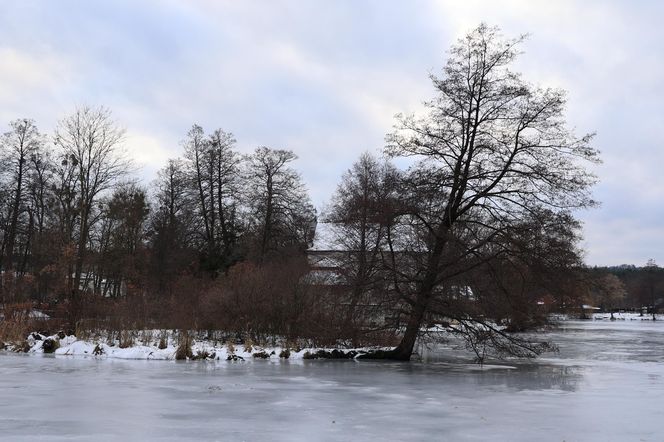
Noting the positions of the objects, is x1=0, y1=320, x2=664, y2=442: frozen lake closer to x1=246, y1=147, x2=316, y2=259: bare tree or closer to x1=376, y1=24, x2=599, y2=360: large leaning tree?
x1=376, y1=24, x2=599, y2=360: large leaning tree

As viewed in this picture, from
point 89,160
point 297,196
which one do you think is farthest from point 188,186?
point 89,160

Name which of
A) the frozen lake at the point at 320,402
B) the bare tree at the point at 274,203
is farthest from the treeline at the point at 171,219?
the frozen lake at the point at 320,402

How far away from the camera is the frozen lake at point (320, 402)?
971 centimetres

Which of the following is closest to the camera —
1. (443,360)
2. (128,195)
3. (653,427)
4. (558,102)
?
(653,427)

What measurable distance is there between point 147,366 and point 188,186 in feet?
110

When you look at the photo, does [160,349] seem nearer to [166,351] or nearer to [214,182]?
[166,351]

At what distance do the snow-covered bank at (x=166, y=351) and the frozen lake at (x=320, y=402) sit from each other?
1893mm

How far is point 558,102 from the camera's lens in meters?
23.0

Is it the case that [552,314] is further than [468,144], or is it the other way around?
[552,314]

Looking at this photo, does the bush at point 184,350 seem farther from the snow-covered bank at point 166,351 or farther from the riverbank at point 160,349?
the snow-covered bank at point 166,351

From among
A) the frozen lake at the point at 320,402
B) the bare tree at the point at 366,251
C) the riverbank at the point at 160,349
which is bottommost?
the frozen lake at the point at 320,402

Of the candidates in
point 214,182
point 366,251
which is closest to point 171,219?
point 214,182

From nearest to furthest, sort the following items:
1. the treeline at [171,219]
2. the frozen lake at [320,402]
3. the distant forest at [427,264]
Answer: the frozen lake at [320,402]
the distant forest at [427,264]
the treeline at [171,219]

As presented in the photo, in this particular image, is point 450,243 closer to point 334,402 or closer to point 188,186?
point 334,402
